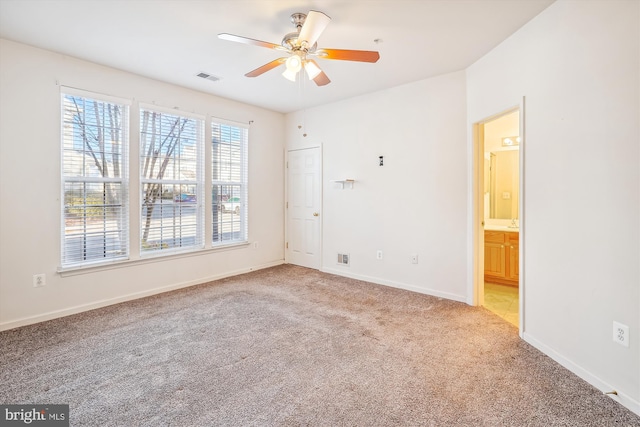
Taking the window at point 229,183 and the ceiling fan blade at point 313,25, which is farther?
the window at point 229,183

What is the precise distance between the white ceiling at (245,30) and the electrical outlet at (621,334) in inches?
92.2

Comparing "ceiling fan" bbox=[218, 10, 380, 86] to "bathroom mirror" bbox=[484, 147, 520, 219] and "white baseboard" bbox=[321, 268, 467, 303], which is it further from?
"bathroom mirror" bbox=[484, 147, 520, 219]

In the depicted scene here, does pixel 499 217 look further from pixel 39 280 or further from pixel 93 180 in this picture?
pixel 39 280

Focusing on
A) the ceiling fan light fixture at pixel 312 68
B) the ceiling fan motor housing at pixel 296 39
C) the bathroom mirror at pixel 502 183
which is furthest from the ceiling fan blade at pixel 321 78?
the bathroom mirror at pixel 502 183

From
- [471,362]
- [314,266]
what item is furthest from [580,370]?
[314,266]

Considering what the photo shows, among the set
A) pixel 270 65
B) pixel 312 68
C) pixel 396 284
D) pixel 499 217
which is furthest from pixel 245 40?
pixel 499 217

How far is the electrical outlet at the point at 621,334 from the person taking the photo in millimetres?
1831

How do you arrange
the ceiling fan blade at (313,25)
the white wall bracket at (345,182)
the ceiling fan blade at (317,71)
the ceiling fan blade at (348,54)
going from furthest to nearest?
the white wall bracket at (345,182) → the ceiling fan blade at (317,71) → the ceiling fan blade at (348,54) → the ceiling fan blade at (313,25)

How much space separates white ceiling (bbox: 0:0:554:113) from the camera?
2.39m

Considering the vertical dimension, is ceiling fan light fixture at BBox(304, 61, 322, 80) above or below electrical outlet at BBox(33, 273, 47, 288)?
above

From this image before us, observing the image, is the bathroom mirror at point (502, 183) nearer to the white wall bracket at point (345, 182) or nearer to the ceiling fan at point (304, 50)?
the white wall bracket at point (345, 182)

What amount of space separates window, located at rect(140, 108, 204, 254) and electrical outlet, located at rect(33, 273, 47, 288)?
3.16ft

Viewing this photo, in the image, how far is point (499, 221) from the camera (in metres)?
4.99

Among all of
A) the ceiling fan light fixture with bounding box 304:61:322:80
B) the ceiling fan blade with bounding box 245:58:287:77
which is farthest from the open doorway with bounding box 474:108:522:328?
the ceiling fan blade with bounding box 245:58:287:77
